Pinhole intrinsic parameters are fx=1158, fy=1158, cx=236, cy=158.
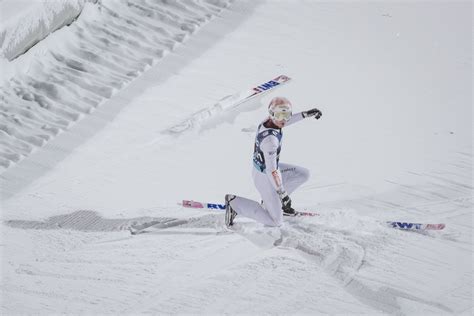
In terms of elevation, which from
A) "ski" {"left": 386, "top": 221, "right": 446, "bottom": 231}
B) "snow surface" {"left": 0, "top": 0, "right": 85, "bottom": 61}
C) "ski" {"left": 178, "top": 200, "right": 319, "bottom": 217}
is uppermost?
"snow surface" {"left": 0, "top": 0, "right": 85, "bottom": 61}

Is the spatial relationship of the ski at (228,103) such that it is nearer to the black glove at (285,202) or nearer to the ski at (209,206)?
the ski at (209,206)

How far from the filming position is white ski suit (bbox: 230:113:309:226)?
1068 cm

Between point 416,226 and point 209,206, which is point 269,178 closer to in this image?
point 209,206

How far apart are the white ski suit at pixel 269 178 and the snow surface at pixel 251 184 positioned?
22cm

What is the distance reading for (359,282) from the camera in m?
10.4

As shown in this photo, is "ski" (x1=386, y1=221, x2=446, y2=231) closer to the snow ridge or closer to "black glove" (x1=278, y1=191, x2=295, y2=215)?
"black glove" (x1=278, y1=191, x2=295, y2=215)

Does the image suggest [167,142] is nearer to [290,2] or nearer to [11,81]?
[11,81]

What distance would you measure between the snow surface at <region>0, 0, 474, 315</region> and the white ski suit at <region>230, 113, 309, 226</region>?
0.22 m

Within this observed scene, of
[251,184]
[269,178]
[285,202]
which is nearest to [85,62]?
[251,184]

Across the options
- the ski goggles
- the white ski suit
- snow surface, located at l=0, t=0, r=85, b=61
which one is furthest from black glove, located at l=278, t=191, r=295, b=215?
snow surface, located at l=0, t=0, r=85, b=61

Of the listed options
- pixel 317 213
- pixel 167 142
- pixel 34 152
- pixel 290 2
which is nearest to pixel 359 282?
pixel 317 213

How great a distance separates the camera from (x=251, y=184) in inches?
469

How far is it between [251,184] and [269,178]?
1.12 metres

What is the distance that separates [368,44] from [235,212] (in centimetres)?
432
